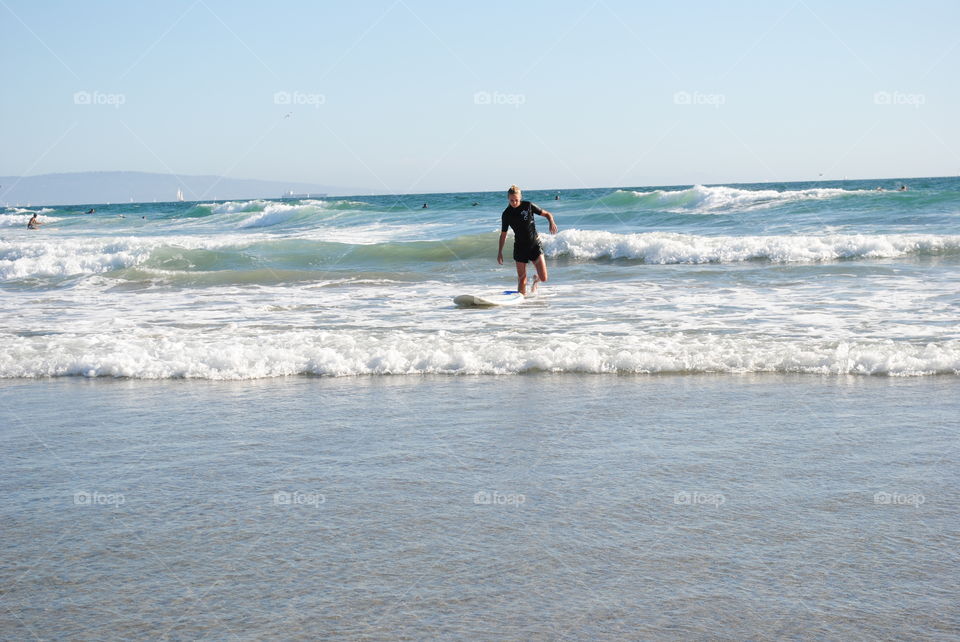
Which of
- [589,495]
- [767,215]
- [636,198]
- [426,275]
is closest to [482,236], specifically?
[426,275]

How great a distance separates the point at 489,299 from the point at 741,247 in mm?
10812

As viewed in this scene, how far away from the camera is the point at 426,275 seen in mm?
19172

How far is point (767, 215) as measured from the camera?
101 ft

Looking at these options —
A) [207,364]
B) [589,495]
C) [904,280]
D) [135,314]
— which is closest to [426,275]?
[135,314]

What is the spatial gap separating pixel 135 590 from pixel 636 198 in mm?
40670

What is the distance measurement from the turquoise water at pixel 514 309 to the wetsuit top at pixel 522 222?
3.28 ft

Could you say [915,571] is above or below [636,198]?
below

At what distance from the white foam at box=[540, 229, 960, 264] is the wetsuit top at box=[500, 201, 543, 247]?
7.64m

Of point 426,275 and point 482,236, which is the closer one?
point 426,275

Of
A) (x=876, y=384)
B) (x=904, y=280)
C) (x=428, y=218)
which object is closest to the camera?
(x=876, y=384)

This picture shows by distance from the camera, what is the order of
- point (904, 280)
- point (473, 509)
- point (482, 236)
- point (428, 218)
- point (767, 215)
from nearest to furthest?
point (473, 509) < point (904, 280) < point (482, 236) < point (767, 215) < point (428, 218)

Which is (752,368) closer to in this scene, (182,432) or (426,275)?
(182,432)

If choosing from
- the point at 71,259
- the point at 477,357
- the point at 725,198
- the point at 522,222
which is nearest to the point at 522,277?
the point at 522,222

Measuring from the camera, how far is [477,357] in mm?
8258
